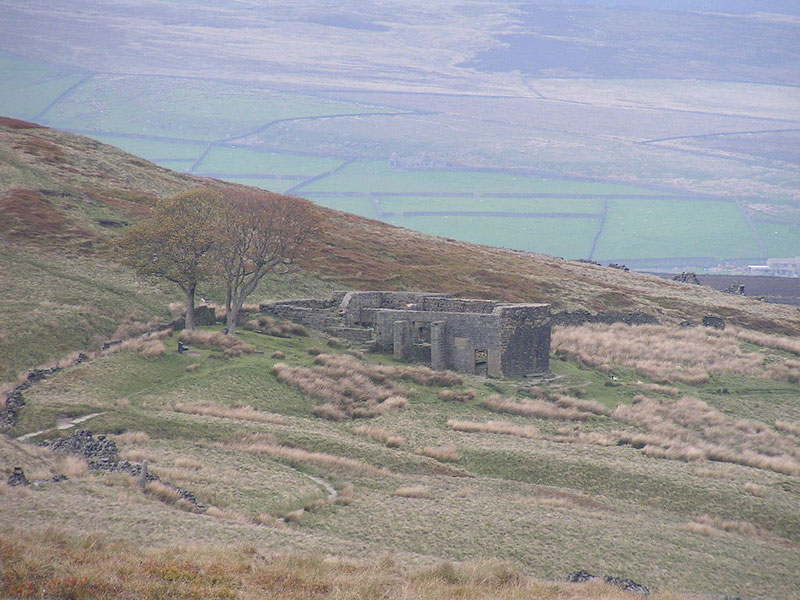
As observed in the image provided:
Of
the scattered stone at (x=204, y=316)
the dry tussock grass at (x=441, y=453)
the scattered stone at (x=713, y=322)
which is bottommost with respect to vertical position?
the dry tussock grass at (x=441, y=453)

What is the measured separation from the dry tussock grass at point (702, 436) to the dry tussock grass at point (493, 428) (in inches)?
128

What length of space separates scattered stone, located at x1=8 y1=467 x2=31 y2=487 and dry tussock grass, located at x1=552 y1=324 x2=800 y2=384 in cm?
2783

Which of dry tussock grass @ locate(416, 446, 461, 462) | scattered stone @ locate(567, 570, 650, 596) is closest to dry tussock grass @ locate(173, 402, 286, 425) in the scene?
dry tussock grass @ locate(416, 446, 461, 462)

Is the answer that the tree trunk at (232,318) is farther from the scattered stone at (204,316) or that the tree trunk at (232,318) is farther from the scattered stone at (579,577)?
the scattered stone at (579,577)

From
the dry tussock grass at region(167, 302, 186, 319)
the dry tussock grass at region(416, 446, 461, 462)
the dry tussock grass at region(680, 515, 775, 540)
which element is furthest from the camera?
the dry tussock grass at region(167, 302, 186, 319)

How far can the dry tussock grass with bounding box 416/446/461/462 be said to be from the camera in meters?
27.2

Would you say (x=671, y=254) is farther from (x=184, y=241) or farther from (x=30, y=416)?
(x=30, y=416)

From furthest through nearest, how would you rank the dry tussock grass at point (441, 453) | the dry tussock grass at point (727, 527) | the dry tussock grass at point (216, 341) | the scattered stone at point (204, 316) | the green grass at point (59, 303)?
the scattered stone at point (204, 316) → the dry tussock grass at point (216, 341) → the green grass at point (59, 303) → the dry tussock grass at point (441, 453) → the dry tussock grass at point (727, 527)

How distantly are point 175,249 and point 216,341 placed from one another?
485 cm

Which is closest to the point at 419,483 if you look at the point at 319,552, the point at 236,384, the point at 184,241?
the point at 319,552

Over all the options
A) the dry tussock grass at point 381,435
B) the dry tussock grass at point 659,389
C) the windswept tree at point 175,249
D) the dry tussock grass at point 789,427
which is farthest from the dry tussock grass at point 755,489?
the windswept tree at point 175,249

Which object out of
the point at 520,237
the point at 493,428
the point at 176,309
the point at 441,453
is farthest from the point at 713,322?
the point at 520,237

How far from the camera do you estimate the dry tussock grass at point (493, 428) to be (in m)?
30.3

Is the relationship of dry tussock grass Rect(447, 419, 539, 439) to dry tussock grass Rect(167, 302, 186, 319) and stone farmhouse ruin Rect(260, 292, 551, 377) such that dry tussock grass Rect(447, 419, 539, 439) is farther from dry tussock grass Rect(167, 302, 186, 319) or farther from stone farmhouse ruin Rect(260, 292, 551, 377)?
dry tussock grass Rect(167, 302, 186, 319)
